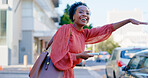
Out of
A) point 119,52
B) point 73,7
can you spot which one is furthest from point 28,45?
point 73,7

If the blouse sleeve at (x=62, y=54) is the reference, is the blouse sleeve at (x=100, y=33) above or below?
above

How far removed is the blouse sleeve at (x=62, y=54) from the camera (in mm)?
2770

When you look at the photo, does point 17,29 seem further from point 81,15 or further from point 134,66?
point 81,15

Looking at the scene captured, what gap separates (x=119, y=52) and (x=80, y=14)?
7090 millimetres

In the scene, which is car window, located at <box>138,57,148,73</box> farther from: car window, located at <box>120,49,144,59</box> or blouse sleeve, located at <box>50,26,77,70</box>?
car window, located at <box>120,49,144,59</box>

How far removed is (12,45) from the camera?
25.0m

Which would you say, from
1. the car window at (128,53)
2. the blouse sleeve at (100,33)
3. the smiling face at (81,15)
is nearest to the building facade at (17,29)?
the car window at (128,53)

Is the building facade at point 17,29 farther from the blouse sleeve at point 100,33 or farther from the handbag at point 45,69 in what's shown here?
the handbag at point 45,69

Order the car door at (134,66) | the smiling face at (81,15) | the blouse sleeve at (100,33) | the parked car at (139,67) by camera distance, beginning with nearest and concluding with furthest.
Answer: the smiling face at (81,15), the blouse sleeve at (100,33), the parked car at (139,67), the car door at (134,66)

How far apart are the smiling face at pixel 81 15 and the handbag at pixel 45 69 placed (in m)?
0.55

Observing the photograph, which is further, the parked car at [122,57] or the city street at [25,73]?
the city street at [25,73]

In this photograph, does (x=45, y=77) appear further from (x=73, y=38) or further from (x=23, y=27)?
(x=23, y=27)

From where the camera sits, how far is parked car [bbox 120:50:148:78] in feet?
16.9

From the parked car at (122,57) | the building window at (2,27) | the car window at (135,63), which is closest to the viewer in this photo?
the car window at (135,63)
